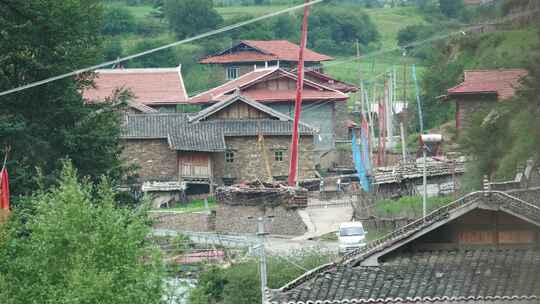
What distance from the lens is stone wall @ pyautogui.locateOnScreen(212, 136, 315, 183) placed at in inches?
2196

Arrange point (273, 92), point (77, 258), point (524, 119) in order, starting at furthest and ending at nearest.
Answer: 1. point (273, 92)
2. point (77, 258)
3. point (524, 119)

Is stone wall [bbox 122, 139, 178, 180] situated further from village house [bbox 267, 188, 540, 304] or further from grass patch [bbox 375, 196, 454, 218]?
village house [bbox 267, 188, 540, 304]

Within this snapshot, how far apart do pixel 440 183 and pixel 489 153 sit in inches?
704

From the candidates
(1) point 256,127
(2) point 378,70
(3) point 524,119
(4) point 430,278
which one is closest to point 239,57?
(2) point 378,70

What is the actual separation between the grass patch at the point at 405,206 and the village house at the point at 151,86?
24322mm

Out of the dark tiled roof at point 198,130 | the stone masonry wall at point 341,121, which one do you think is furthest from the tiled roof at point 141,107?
the stone masonry wall at point 341,121

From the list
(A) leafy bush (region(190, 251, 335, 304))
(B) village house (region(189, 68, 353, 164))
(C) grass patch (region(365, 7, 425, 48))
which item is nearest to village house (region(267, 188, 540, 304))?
(A) leafy bush (region(190, 251, 335, 304))

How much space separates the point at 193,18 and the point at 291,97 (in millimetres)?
36102

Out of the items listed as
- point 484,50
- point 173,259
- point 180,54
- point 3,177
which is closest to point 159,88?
point 180,54

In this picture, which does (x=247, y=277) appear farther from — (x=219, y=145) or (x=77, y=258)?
(x=219, y=145)

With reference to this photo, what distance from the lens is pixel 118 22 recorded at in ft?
340

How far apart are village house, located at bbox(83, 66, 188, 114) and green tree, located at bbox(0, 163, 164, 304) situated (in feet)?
144

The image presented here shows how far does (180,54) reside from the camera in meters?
94.1

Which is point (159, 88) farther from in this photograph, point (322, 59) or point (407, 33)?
point (407, 33)
